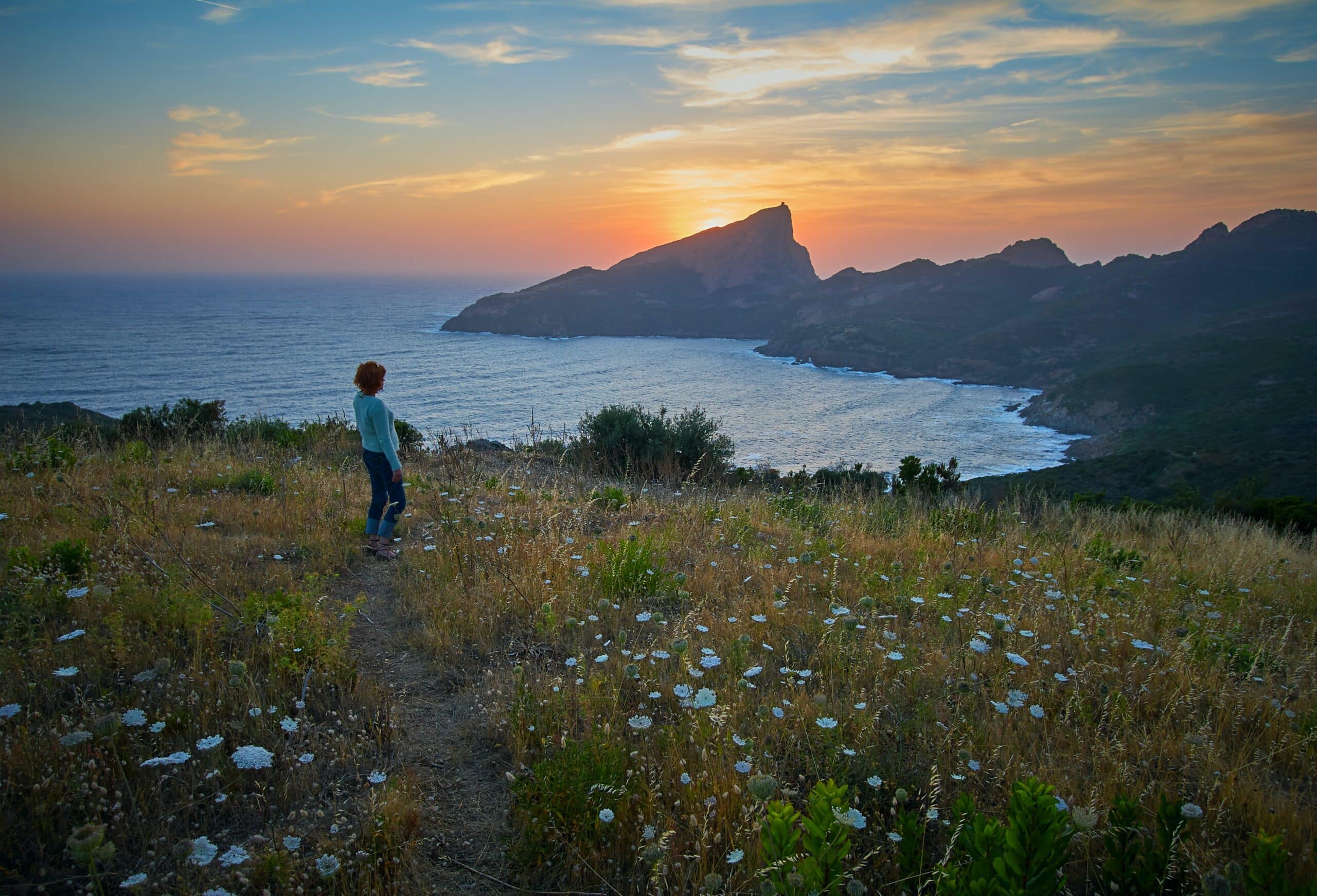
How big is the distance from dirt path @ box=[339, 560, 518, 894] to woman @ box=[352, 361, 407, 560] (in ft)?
6.03

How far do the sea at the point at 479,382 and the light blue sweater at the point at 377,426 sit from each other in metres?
24.9

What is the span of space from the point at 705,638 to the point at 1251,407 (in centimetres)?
9111

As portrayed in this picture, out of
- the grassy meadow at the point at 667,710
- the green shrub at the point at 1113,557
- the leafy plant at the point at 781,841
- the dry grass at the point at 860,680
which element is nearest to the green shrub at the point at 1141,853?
the grassy meadow at the point at 667,710

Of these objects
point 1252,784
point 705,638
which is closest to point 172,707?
point 705,638

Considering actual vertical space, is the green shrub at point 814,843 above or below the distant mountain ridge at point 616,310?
below

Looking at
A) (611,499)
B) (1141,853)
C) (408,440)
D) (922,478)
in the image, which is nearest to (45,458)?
(611,499)

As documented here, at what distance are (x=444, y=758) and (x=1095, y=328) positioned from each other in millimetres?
161754

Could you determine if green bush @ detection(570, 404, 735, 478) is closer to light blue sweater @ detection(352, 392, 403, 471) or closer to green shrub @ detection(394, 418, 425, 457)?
green shrub @ detection(394, 418, 425, 457)

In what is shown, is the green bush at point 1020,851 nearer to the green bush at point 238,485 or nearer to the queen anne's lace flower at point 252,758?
the queen anne's lace flower at point 252,758

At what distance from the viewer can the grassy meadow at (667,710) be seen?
7.88ft

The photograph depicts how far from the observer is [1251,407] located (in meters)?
69.1

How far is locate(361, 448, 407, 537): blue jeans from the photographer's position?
6793 millimetres

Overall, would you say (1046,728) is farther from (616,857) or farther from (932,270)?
(932,270)

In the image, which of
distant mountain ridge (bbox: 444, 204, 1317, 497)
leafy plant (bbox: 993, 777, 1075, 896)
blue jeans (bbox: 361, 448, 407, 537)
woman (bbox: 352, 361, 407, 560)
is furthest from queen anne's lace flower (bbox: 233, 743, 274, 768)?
A: distant mountain ridge (bbox: 444, 204, 1317, 497)
